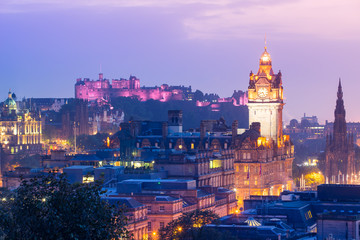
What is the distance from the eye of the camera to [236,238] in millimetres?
99938

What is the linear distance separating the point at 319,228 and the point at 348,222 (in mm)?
2548

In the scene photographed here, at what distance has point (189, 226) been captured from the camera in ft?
356

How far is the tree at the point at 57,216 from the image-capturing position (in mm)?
64500

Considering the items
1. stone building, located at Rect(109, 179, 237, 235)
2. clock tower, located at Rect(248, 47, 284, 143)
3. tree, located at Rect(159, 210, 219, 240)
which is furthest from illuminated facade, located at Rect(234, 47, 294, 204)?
tree, located at Rect(159, 210, 219, 240)

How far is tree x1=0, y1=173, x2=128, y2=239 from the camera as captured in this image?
64500 millimetres

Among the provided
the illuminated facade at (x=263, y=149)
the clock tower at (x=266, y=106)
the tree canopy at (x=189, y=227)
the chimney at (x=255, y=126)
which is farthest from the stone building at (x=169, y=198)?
the clock tower at (x=266, y=106)

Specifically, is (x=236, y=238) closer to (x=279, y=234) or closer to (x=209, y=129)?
(x=279, y=234)

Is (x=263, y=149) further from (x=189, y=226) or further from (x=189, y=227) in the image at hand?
(x=189, y=227)

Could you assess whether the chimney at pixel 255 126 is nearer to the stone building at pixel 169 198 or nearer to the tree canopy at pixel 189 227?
the stone building at pixel 169 198

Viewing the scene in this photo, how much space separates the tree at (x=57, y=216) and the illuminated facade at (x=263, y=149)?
10452 centimetres

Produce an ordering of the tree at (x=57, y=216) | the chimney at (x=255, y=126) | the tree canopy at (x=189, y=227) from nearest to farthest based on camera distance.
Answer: the tree at (x=57, y=216)
the tree canopy at (x=189, y=227)
the chimney at (x=255, y=126)

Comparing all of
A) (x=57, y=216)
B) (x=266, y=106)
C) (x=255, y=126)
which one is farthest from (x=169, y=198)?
(x=266, y=106)

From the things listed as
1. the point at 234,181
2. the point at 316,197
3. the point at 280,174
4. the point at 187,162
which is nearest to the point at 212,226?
the point at 316,197

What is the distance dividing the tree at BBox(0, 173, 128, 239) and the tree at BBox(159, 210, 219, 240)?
1301 inches
